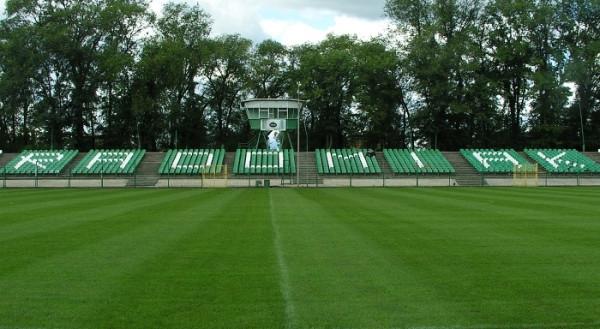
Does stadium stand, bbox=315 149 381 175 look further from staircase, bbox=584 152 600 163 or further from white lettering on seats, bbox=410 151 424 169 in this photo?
staircase, bbox=584 152 600 163

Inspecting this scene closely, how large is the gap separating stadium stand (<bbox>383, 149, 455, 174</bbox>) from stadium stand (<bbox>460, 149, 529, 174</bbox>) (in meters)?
2.66

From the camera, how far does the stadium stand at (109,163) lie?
5200cm

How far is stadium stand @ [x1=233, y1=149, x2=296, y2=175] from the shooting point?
171ft

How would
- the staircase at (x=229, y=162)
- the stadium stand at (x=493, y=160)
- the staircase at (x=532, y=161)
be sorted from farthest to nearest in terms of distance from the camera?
the staircase at (x=229, y=162) → the staircase at (x=532, y=161) → the stadium stand at (x=493, y=160)

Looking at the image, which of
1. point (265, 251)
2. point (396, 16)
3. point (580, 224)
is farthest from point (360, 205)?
point (396, 16)

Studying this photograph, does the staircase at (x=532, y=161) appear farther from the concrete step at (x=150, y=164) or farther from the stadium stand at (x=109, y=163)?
the stadium stand at (x=109, y=163)

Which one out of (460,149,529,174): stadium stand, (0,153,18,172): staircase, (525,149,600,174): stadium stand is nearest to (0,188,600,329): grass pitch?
(460,149,529,174): stadium stand

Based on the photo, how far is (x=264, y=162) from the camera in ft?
179

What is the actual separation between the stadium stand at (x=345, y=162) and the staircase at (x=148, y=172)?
14250mm

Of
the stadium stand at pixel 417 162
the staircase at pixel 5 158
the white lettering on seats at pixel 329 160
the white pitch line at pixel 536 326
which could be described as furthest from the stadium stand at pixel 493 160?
the white pitch line at pixel 536 326

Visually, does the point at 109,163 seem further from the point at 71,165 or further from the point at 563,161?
the point at 563,161

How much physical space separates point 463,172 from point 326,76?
19847 mm

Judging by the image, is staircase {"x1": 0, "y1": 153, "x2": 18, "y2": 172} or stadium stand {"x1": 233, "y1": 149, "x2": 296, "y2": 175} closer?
stadium stand {"x1": 233, "y1": 149, "x2": 296, "y2": 175}

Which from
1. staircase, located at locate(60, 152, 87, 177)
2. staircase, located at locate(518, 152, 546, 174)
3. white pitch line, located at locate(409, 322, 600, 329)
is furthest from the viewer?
staircase, located at locate(518, 152, 546, 174)
